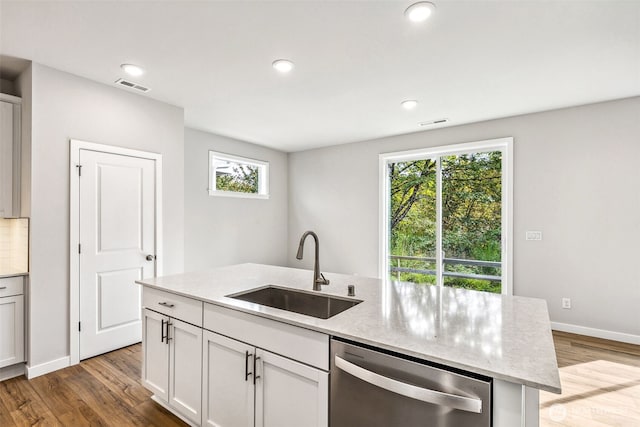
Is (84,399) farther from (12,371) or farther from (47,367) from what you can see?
(12,371)

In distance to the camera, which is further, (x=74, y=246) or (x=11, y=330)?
(x=74, y=246)

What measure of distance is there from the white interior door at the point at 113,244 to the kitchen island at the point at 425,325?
1.24 metres

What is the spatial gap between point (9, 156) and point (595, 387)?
16.9 feet

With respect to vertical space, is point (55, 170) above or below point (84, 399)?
above

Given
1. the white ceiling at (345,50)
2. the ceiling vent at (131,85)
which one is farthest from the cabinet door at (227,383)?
the ceiling vent at (131,85)

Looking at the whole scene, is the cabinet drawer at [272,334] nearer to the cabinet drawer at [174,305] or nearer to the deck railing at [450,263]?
the cabinet drawer at [174,305]

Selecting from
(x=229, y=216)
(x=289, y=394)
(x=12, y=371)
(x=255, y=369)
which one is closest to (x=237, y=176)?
(x=229, y=216)

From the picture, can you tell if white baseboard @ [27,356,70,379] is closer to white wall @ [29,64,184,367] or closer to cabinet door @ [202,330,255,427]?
white wall @ [29,64,184,367]

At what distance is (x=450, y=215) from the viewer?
14.6ft

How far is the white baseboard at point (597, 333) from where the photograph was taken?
10.9 ft

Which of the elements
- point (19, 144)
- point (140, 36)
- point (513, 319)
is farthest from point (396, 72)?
point (19, 144)

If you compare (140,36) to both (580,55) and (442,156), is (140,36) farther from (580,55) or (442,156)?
(442,156)

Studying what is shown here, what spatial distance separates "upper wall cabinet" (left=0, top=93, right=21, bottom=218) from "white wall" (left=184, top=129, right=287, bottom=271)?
6.08ft

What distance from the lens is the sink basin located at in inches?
72.9
